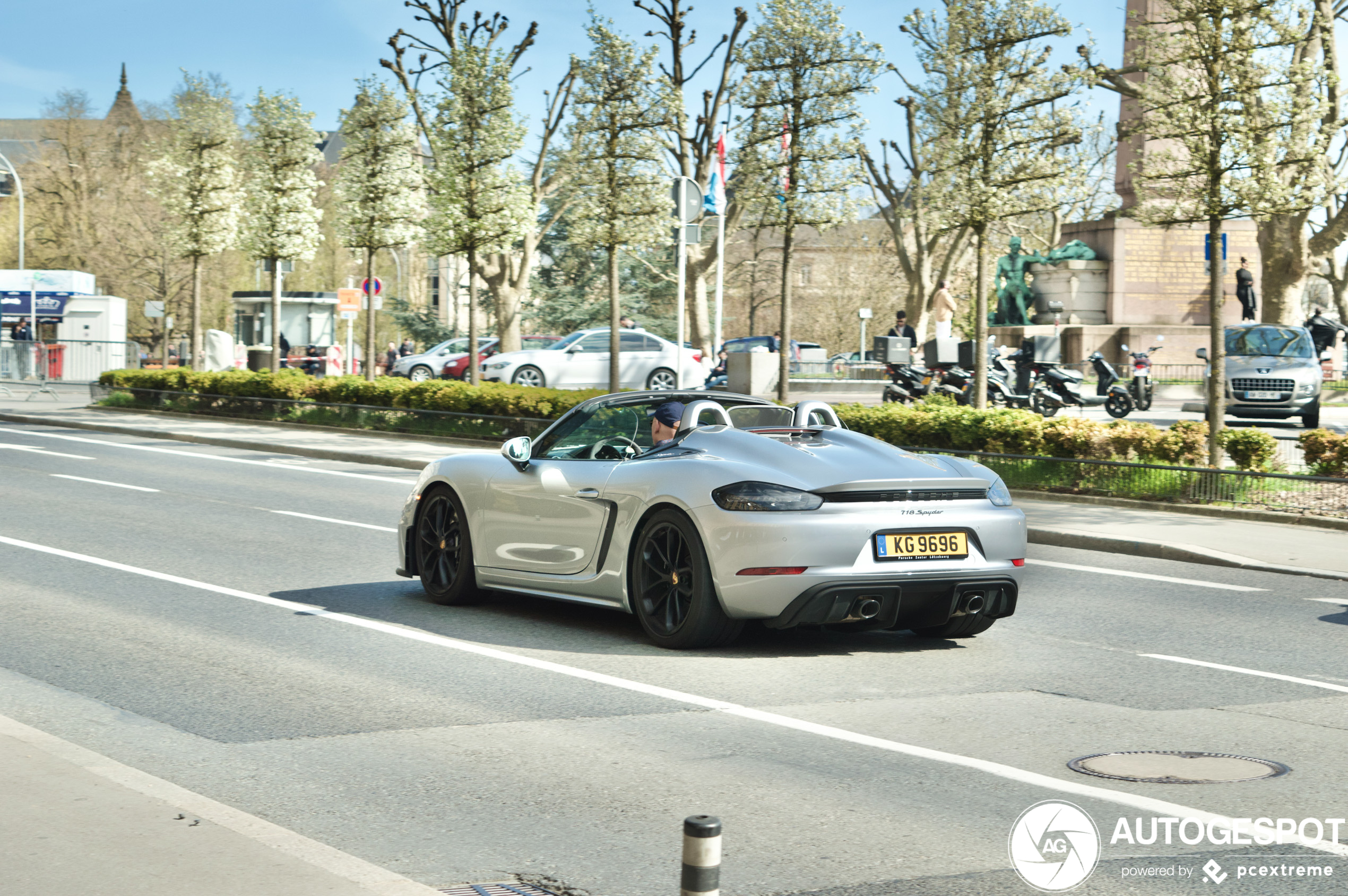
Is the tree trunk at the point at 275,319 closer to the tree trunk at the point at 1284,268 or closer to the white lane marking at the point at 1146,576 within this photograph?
the tree trunk at the point at 1284,268

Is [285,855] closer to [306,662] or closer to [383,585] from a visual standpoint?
[306,662]

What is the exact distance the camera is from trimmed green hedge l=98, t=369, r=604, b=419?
25.1 metres

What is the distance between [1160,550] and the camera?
1289cm

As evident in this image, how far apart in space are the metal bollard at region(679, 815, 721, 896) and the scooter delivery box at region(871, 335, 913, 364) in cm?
2524

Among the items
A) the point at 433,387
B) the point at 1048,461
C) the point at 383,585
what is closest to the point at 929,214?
the point at 1048,461

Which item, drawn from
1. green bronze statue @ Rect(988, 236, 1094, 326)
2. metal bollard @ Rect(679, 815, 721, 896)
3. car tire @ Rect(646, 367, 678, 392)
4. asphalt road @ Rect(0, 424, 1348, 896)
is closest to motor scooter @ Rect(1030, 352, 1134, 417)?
car tire @ Rect(646, 367, 678, 392)

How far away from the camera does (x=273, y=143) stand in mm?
35875

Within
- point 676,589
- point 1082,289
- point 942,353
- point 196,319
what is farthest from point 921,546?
point 1082,289

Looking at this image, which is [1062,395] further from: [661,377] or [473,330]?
[661,377]

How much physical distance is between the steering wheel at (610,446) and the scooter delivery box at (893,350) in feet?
63.6

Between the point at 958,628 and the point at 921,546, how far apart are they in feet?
3.57

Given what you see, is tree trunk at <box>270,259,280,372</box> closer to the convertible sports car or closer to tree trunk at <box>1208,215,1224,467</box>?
tree trunk at <box>1208,215,1224,467</box>

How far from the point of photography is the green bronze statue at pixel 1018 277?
40688 mm

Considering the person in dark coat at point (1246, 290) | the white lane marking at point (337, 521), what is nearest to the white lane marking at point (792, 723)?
the white lane marking at point (337, 521)
